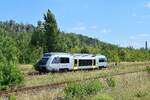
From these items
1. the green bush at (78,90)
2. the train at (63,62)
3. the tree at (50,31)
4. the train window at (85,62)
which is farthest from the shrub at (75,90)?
the tree at (50,31)

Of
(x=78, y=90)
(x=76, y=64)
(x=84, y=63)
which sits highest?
(x=84, y=63)

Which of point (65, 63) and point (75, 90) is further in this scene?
point (65, 63)

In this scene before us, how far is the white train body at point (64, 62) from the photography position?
42.5m

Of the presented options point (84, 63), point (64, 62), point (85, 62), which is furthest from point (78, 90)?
point (85, 62)

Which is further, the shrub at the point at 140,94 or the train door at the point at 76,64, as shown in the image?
the train door at the point at 76,64

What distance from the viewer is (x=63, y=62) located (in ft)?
145

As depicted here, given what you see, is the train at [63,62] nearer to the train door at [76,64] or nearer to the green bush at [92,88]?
the train door at [76,64]

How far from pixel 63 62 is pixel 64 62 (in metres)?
0.18

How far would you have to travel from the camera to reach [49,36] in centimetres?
7150

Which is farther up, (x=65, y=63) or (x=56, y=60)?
(x=56, y=60)

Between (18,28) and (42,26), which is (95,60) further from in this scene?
(18,28)

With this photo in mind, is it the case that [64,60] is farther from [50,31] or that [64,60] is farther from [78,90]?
[50,31]

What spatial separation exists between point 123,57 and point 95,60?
1770 inches

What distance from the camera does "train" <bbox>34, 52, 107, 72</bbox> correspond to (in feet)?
139
